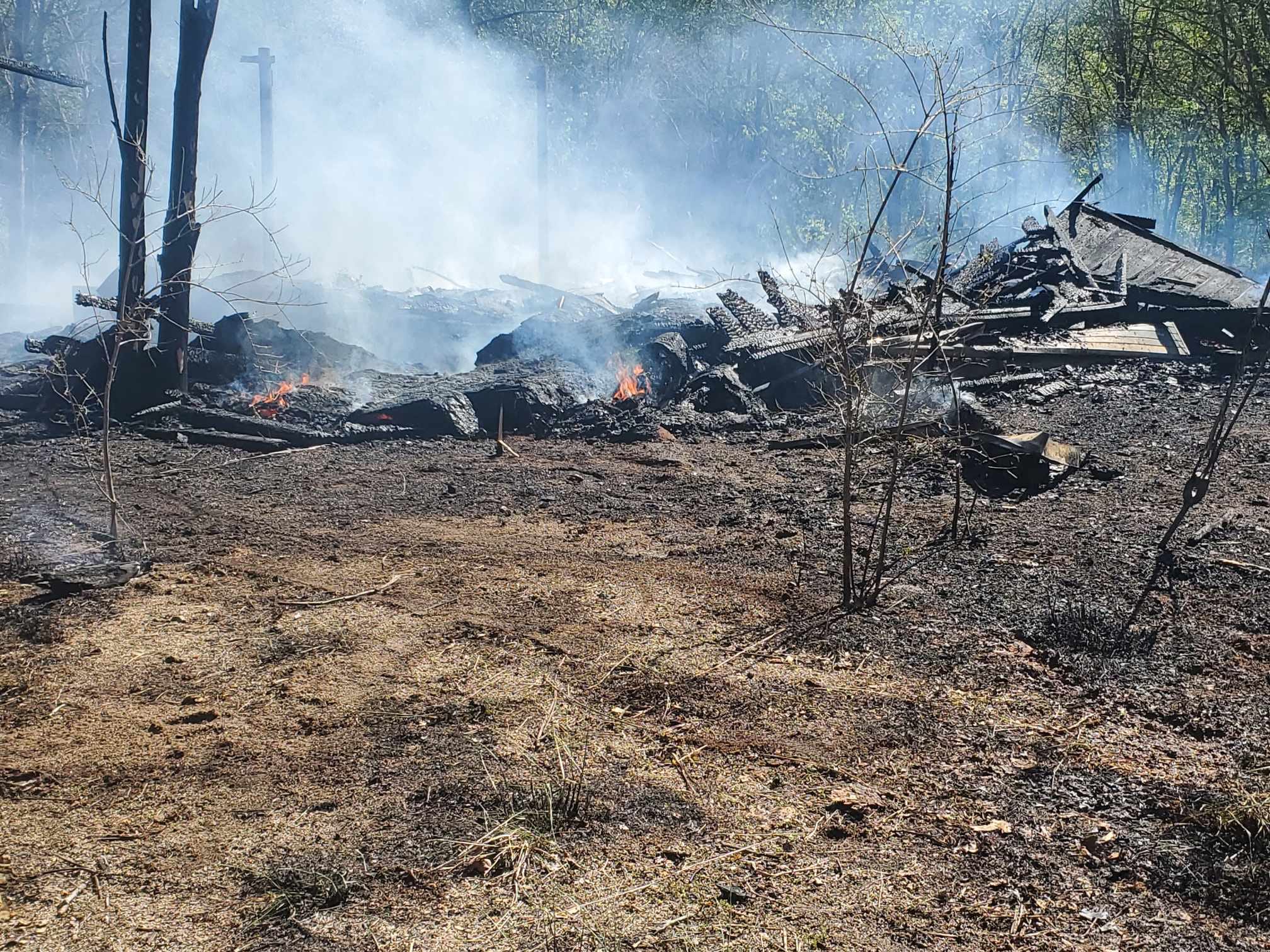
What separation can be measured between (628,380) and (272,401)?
198 inches

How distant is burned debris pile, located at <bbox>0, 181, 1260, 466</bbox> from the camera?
11.5 m

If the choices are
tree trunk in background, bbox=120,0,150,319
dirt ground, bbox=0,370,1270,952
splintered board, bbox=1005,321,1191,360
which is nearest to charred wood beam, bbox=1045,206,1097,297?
splintered board, bbox=1005,321,1191,360

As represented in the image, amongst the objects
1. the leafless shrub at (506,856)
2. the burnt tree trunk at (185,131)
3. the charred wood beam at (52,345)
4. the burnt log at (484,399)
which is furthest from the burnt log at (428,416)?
the leafless shrub at (506,856)

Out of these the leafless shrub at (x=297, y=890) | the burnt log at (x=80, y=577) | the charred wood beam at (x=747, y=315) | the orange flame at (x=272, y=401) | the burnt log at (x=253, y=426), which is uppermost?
the charred wood beam at (x=747, y=315)

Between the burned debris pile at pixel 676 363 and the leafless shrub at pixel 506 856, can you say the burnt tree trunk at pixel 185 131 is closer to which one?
the burned debris pile at pixel 676 363

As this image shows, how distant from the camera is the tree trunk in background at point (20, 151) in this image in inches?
1374

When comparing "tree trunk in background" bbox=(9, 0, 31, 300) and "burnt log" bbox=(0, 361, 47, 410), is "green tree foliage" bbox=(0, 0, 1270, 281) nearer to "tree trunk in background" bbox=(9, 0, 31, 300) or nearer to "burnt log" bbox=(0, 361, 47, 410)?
"tree trunk in background" bbox=(9, 0, 31, 300)

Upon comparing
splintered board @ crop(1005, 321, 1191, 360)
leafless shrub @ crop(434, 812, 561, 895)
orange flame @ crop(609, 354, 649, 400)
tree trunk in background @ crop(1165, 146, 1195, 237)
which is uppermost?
tree trunk in background @ crop(1165, 146, 1195, 237)

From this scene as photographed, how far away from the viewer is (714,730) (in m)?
4.21

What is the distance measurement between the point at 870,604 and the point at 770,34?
38.4 m

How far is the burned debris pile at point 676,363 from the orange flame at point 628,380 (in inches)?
1.4

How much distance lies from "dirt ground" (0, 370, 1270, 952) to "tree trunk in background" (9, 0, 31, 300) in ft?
117

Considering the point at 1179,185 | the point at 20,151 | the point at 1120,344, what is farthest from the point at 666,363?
the point at 20,151

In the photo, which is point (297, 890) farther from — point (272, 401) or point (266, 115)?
point (266, 115)
